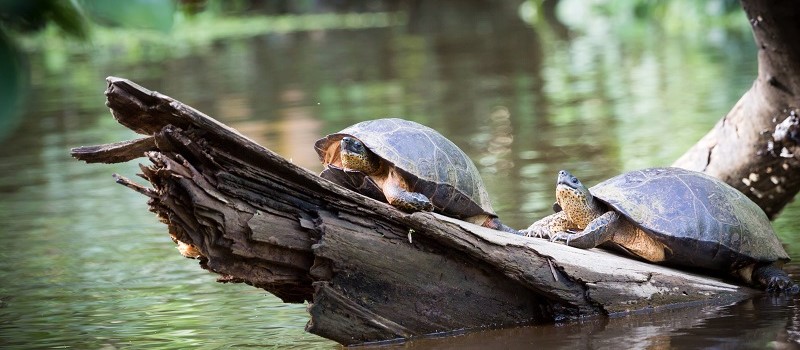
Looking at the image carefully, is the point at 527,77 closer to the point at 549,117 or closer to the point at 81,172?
the point at 549,117

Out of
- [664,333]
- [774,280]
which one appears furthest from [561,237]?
[774,280]

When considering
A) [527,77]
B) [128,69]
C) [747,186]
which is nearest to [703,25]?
[527,77]

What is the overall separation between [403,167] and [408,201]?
0.68 feet

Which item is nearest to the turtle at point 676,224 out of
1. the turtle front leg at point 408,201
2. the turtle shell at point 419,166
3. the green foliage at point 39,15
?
the turtle shell at point 419,166

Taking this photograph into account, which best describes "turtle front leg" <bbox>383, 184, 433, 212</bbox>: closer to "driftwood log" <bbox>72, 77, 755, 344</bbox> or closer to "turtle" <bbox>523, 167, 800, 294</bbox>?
"driftwood log" <bbox>72, 77, 755, 344</bbox>

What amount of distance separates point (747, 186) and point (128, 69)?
728 inches

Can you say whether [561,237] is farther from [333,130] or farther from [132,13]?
[333,130]

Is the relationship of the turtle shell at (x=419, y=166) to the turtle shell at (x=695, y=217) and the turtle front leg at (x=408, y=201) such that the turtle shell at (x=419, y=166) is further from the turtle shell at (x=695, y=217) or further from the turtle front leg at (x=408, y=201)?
the turtle shell at (x=695, y=217)

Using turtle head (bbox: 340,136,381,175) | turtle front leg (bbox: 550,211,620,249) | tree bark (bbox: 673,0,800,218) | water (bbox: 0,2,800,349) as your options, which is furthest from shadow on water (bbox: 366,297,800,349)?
tree bark (bbox: 673,0,800,218)

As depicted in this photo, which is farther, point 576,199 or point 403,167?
point 576,199

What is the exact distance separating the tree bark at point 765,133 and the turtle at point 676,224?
1.35 meters

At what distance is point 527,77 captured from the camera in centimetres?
1659

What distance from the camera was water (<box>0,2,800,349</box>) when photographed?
425cm

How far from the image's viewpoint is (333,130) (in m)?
11.6
